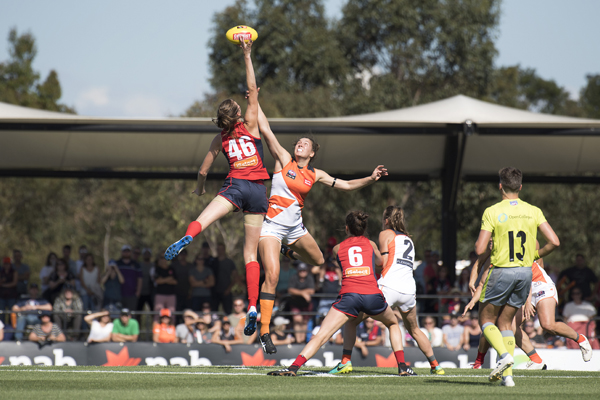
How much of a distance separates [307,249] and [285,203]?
0.56m

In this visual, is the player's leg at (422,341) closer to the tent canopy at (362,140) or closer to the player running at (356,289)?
the player running at (356,289)

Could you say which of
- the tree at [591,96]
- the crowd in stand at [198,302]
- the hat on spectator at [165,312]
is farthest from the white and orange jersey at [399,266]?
the tree at [591,96]

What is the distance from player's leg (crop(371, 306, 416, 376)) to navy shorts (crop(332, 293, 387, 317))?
212 millimetres

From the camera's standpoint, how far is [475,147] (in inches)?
600

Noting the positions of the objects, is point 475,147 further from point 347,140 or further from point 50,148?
point 50,148

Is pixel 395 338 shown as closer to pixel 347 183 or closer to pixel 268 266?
pixel 268 266

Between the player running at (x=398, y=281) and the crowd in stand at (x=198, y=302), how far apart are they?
484cm

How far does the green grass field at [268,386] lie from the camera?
5.28m

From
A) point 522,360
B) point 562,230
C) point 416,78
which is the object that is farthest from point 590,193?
point 522,360

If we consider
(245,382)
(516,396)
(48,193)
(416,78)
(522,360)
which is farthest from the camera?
(48,193)

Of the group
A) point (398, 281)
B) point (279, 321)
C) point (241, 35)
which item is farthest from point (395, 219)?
point (279, 321)

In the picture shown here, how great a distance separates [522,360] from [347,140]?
6.98 metres

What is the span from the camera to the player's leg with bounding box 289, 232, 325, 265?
7.57m

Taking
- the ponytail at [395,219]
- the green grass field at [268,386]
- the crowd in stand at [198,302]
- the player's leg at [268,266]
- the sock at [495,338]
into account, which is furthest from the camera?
the crowd in stand at [198,302]
